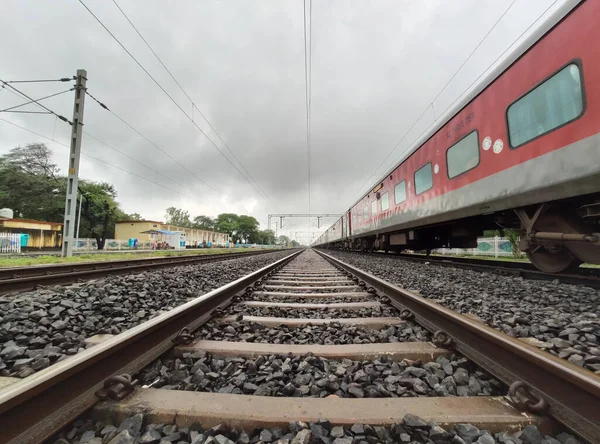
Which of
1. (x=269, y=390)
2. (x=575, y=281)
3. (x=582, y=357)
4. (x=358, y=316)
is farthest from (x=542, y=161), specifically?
(x=269, y=390)

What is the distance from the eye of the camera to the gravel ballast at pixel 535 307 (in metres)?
1.73

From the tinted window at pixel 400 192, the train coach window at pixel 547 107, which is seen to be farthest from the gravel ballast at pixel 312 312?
the tinted window at pixel 400 192

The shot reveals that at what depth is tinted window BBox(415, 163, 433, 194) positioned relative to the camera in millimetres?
6465

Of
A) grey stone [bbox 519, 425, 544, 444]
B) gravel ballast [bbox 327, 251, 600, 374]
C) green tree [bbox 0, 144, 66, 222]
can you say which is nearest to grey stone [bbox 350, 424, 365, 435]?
grey stone [bbox 519, 425, 544, 444]

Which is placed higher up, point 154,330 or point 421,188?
point 421,188

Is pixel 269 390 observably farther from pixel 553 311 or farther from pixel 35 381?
pixel 553 311

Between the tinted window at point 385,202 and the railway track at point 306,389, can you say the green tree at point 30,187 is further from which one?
the railway track at point 306,389

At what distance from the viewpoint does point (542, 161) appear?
340 centimetres

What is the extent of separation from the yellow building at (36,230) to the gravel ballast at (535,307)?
3357 centimetres

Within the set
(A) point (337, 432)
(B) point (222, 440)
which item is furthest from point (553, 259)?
(B) point (222, 440)

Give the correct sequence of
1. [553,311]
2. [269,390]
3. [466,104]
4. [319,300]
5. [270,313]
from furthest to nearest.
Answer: [466,104] < [319,300] < [270,313] < [553,311] < [269,390]

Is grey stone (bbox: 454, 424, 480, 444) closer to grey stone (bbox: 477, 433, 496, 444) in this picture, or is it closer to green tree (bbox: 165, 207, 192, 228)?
grey stone (bbox: 477, 433, 496, 444)

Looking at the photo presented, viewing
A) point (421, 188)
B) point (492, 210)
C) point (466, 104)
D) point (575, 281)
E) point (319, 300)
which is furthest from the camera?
point (421, 188)

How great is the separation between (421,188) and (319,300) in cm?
480
